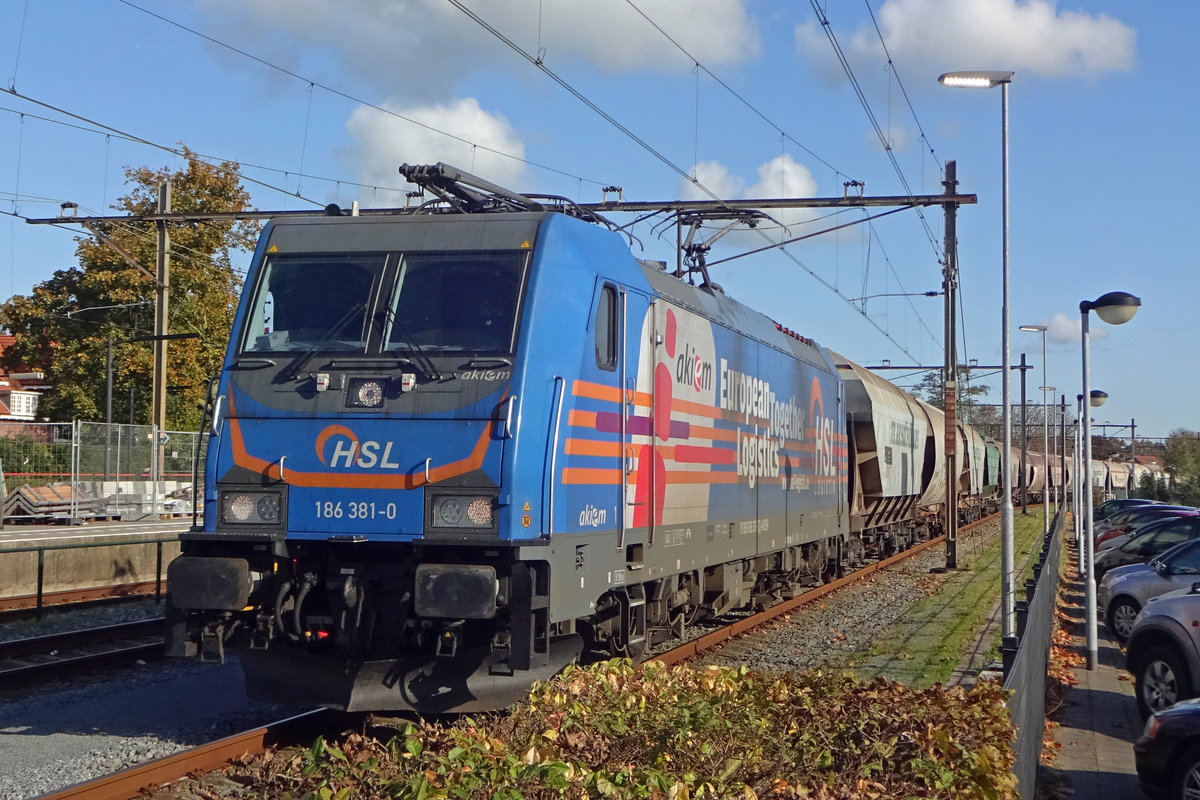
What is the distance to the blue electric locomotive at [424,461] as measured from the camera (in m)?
8.23

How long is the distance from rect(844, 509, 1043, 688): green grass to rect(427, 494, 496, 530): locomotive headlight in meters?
5.22

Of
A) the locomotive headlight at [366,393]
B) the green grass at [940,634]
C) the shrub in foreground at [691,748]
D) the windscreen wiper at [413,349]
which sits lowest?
the green grass at [940,634]

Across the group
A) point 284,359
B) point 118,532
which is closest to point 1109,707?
point 284,359

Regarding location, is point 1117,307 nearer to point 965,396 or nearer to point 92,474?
point 92,474

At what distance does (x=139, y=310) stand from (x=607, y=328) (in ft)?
125

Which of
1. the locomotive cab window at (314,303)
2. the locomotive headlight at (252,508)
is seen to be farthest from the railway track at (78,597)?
the locomotive cab window at (314,303)

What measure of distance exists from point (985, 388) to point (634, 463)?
81.4 metres

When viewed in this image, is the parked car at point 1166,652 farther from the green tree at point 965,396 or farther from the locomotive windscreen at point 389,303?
the green tree at point 965,396

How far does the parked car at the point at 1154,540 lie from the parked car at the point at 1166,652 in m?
10.1

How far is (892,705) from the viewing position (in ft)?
21.4

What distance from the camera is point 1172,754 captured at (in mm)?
7699

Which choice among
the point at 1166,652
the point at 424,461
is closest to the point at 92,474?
the point at 424,461

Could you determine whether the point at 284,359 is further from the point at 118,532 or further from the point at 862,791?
the point at 118,532

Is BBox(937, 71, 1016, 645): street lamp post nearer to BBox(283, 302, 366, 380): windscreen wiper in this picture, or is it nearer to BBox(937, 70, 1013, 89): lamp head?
BBox(937, 70, 1013, 89): lamp head
